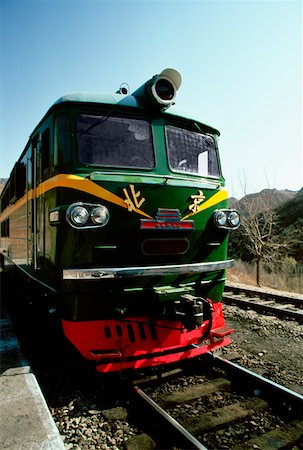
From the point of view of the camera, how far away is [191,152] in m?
4.77

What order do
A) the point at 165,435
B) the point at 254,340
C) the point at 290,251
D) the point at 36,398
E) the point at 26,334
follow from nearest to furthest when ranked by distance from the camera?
the point at 165,435, the point at 36,398, the point at 254,340, the point at 26,334, the point at 290,251

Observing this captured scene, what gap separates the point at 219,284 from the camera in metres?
4.77

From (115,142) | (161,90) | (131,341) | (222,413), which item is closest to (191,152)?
(161,90)

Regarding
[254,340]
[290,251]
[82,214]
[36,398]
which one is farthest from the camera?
[290,251]

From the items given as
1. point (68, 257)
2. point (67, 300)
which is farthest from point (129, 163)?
point (67, 300)

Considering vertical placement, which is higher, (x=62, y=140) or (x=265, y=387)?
(x=62, y=140)

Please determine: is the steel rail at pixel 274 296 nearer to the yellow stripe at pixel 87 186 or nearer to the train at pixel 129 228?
the train at pixel 129 228

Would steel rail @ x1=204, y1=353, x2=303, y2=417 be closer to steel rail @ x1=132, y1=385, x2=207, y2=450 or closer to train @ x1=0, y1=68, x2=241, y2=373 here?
train @ x1=0, y1=68, x2=241, y2=373

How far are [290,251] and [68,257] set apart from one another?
90.9ft

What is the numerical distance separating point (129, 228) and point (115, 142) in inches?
42.7

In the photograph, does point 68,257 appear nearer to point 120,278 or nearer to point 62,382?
point 120,278

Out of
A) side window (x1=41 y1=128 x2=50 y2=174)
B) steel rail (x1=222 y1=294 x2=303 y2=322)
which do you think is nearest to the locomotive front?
side window (x1=41 y1=128 x2=50 y2=174)

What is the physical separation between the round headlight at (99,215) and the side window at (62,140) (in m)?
0.71

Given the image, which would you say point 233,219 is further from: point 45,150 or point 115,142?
point 45,150
